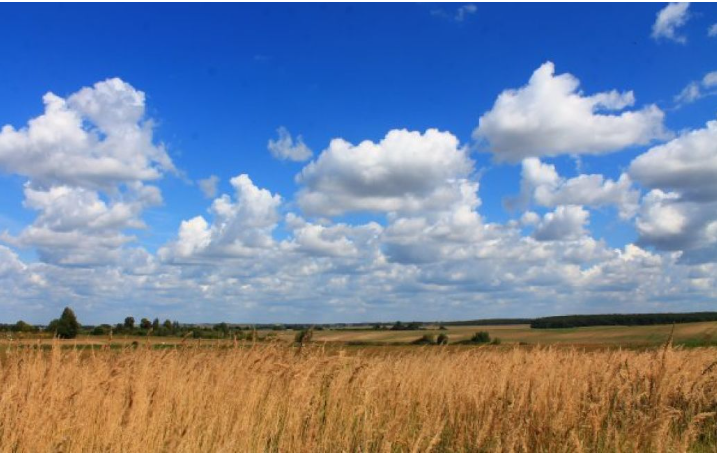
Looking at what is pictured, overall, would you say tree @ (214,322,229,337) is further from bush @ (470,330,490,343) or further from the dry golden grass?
bush @ (470,330,490,343)

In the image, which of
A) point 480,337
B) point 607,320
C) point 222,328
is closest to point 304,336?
point 222,328

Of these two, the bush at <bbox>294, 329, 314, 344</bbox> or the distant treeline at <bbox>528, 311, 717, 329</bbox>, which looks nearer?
the bush at <bbox>294, 329, 314, 344</bbox>

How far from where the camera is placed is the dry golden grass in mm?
5520

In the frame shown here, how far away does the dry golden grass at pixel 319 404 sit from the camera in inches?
217

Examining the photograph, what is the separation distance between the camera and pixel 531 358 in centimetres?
1030

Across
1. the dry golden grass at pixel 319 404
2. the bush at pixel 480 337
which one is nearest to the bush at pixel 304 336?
the dry golden grass at pixel 319 404

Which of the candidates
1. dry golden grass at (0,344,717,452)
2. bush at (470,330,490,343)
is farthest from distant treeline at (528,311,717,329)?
dry golden grass at (0,344,717,452)

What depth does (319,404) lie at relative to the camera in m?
7.09

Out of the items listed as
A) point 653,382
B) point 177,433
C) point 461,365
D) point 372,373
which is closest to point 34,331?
point 177,433

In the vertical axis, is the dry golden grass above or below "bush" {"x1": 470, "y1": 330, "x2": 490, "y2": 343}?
above

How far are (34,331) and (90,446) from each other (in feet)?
15.8

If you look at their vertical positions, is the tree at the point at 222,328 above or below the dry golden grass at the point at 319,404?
above

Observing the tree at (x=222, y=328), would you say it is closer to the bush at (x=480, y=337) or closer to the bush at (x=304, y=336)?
the bush at (x=304, y=336)

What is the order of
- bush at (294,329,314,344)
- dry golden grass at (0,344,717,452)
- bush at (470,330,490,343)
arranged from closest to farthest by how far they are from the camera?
dry golden grass at (0,344,717,452) < bush at (294,329,314,344) < bush at (470,330,490,343)
